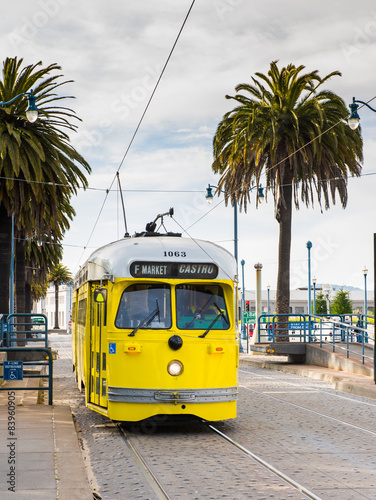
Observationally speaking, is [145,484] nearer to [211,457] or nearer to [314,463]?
[211,457]

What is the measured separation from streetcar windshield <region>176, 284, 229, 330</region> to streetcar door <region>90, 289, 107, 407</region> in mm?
1173

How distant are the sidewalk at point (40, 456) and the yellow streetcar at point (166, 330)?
0.98 metres

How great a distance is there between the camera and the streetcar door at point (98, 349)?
1105 centimetres

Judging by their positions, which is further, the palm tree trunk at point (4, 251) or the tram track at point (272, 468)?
the palm tree trunk at point (4, 251)

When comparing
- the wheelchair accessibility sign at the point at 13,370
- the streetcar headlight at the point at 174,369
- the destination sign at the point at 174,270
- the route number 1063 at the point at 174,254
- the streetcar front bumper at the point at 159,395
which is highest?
the route number 1063 at the point at 174,254

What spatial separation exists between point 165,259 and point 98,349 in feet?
6.31

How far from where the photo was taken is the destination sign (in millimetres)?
10805

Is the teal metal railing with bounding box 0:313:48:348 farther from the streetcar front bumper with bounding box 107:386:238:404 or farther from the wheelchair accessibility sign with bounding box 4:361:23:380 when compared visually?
the streetcar front bumper with bounding box 107:386:238:404

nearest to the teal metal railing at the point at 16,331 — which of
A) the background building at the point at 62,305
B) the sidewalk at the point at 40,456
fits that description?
the sidewalk at the point at 40,456

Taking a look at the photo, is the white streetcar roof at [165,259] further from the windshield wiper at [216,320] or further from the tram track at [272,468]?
the tram track at [272,468]

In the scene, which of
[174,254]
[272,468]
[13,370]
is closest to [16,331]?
[13,370]

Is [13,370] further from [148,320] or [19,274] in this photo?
[19,274]

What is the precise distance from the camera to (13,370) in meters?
12.9

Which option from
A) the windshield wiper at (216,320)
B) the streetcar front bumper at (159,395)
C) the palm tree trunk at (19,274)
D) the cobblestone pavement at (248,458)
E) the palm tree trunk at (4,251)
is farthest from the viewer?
the palm tree trunk at (19,274)
